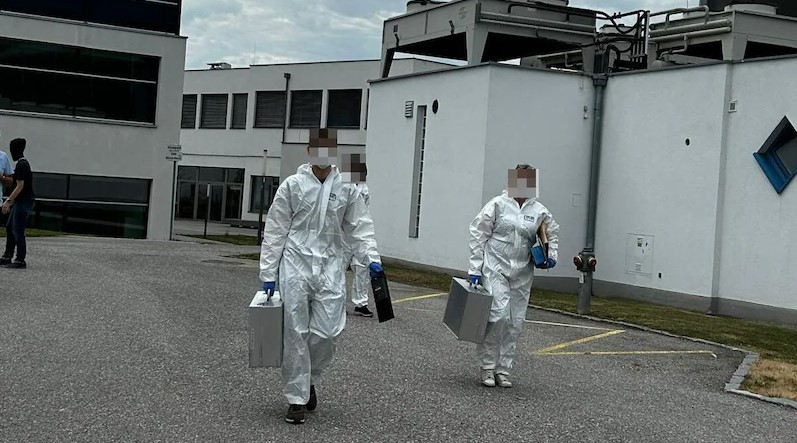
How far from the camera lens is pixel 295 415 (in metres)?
7.21

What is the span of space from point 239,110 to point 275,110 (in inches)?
115

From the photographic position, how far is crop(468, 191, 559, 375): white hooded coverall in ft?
30.8

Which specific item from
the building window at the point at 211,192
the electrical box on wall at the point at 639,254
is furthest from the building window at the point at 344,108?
the electrical box on wall at the point at 639,254

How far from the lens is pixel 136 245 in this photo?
25.9m

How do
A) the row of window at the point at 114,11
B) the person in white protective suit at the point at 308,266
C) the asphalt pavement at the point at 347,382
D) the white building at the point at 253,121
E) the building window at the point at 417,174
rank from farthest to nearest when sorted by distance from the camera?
the white building at the point at 253,121, the row of window at the point at 114,11, the building window at the point at 417,174, the person in white protective suit at the point at 308,266, the asphalt pavement at the point at 347,382

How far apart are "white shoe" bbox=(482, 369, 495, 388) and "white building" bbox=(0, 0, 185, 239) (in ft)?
89.2

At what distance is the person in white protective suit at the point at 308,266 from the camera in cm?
731

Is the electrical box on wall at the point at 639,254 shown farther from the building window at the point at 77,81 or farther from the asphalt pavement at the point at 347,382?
the building window at the point at 77,81

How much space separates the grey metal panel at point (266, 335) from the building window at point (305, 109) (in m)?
44.7

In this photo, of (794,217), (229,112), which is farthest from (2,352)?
(229,112)

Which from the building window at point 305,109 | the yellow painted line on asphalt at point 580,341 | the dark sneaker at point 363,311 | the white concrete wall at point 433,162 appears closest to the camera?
the yellow painted line on asphalt at point 580,341

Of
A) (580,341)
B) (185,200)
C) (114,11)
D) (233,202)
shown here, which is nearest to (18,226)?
(580,341)

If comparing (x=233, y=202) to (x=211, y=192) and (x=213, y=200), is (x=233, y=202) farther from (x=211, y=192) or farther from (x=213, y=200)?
(x=211, y=192)

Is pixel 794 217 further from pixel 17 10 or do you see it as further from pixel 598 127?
pixel 17 10
